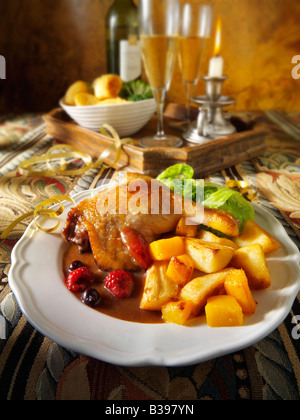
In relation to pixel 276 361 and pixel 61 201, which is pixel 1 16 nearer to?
pixel 61 201

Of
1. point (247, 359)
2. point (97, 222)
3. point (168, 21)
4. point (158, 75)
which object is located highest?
point (168, 21)

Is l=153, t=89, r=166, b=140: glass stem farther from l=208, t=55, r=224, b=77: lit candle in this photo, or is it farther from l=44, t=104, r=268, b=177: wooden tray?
l=208, t=55, r=224, b=77: lit candle

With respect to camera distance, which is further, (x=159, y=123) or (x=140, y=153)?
(x=159, y=123)

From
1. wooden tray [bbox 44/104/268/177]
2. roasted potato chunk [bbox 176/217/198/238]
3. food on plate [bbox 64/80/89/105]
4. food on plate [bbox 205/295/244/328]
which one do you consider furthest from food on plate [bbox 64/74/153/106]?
food on plate [bbox 205/295/244/328]

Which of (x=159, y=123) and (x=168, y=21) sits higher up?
(x=168, y=21)

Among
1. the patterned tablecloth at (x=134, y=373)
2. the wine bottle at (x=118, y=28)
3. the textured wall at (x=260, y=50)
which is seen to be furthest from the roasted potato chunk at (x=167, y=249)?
the textured wall at (x=260, y=50)

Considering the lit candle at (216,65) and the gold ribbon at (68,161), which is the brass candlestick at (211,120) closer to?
the lit candle at (216,65)

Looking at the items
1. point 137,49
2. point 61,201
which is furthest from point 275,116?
point 61,201
